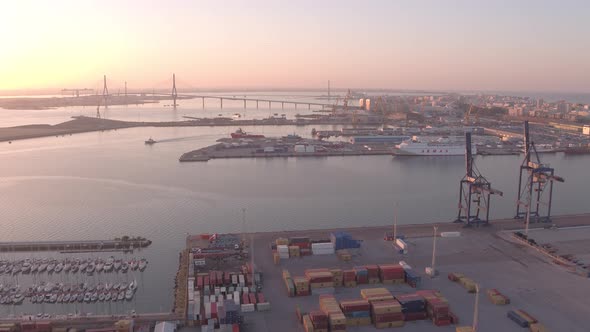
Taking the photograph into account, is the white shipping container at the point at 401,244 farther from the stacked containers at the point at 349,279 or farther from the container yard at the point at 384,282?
the stacked containers at the point at 349,279

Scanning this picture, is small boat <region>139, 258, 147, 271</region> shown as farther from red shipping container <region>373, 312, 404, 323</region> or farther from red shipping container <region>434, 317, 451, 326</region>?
red shipping container <region>434, 317, 451, 326</region>

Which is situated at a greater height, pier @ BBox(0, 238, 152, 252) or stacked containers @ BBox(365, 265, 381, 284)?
stacked containers @ BBox(365, 265, 381, 284)

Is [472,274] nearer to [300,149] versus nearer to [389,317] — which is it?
[389,317]

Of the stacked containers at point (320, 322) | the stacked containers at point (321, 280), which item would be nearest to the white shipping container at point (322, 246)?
the stacked containers at point (321, 280)

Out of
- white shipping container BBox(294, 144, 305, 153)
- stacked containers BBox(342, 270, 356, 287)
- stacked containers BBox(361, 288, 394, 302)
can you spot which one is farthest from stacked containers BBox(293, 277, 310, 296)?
white shipping container BBox(294, 144, 305, 153)

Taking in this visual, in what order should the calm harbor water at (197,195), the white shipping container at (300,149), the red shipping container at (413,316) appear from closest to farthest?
1. the red shipping container at (413,316)
2. the calm harbor water at (197,195)
3. the white shipping container at (300,149)

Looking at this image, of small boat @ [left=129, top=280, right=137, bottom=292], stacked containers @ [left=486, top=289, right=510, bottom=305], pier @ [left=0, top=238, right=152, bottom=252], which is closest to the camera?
stacked containers @ [left=486, top=289, right=510, bottom=305]

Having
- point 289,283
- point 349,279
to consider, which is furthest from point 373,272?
point 289,283
